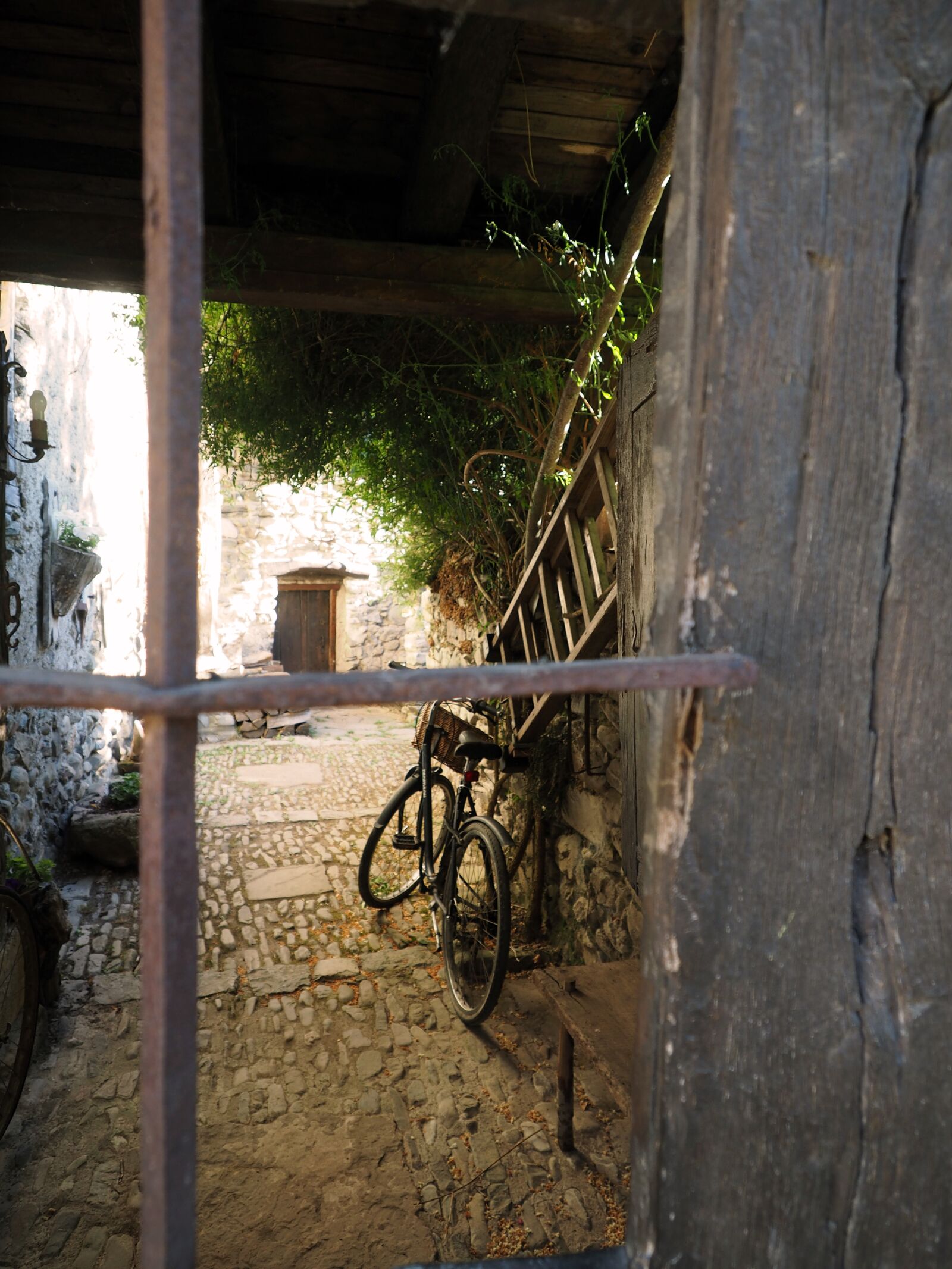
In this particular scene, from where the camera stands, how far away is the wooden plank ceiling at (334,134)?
6.45ft

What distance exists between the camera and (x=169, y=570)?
705 mm

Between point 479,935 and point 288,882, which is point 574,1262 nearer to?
point 479,935

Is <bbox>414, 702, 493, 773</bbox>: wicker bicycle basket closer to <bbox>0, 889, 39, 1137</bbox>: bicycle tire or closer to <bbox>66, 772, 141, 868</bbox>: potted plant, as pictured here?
<bbox>0, 889, 39, 1137</bbox>: bicycle tire

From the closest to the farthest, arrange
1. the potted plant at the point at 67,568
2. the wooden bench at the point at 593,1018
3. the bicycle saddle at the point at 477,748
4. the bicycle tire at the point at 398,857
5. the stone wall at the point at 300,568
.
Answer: the wooden bench at the point at 593,1018 < the bicycle saddle at the point at 477,748 < the bicycle tire at the point at 398,857 < the potted plant at the point at 67,568 < the stone wall at the point at 300,568

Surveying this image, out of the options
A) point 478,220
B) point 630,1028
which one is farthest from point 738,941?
point 478,220

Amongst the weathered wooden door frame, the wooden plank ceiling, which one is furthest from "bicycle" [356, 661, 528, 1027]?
the weathered wooden door frame

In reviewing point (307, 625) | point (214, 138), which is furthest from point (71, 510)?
point (307, 625)

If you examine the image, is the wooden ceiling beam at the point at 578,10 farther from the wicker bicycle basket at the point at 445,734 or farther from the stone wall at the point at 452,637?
the stone wall at the point at 452,637

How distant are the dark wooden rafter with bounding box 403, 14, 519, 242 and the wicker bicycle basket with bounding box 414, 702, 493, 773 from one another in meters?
2.21

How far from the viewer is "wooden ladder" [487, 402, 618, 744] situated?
2871 mm

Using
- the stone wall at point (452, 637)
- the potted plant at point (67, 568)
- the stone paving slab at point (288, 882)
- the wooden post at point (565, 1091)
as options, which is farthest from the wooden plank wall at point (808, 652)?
the potted plant at point (67, 568)

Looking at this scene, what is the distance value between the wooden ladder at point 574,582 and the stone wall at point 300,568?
7.27m

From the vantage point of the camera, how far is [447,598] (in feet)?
18.2

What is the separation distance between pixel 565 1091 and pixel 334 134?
315 cm
